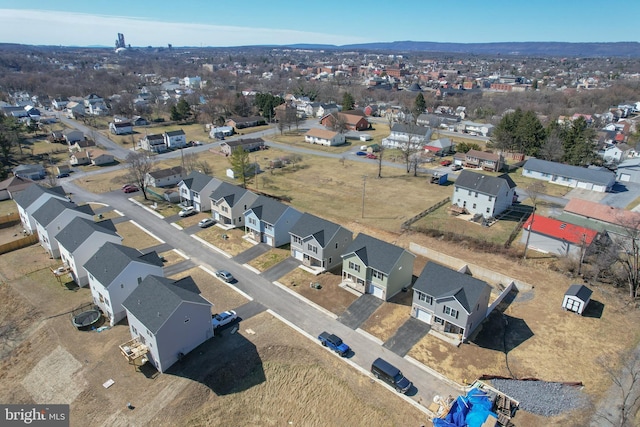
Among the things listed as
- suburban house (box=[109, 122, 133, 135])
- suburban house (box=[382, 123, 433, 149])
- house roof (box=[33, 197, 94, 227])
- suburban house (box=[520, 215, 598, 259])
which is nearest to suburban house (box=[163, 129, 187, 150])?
suburban house (box=[109, 122, 133, 135])

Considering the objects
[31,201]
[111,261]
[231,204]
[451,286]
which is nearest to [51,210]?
[31,201]

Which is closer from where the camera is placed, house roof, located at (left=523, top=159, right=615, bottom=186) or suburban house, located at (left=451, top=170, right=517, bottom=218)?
suburban house, located at (left=451, top=170, right=517, bottom=218)

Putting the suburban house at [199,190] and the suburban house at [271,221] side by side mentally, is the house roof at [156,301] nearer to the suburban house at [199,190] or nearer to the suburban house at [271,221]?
the suburban house at [271,221]

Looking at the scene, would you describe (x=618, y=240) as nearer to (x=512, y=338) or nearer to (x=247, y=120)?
(x=512, y=338)

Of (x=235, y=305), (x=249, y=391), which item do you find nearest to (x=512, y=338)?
(x=249, y=391)

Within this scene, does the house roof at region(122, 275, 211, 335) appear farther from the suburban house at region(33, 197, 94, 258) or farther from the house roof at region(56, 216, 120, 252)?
the suburban house at region(33, 197, 94, 258)

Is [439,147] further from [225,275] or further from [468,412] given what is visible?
[468,412]
